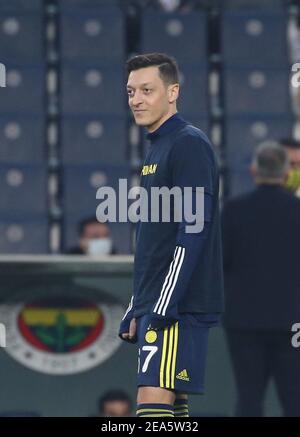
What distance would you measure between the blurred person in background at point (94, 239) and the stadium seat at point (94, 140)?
1541mm

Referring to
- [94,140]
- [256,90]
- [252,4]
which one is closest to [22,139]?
[94,140]

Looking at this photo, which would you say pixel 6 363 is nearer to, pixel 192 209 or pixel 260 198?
pixel 260 198

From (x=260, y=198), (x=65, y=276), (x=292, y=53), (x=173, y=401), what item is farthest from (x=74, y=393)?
(x=292, y=53)

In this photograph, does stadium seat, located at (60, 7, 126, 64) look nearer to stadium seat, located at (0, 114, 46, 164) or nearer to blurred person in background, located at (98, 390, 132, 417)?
stadium seat, located at (0, 114, 46, 164)

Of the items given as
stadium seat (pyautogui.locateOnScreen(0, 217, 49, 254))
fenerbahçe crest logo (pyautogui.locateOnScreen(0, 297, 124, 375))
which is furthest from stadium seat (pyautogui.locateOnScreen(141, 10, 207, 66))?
fenerbahçe crest logo (pyautogui.locateOnScreen(0, 297, 124, 375))

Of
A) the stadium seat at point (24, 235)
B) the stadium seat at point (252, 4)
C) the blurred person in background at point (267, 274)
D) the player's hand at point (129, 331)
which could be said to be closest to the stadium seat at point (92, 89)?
the stadium seat at point (24, 235)

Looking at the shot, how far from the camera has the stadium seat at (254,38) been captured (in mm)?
9422

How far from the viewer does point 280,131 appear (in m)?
9.14

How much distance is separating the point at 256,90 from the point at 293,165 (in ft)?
8.47

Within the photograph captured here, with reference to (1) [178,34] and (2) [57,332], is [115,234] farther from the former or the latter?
(2) [57,332]

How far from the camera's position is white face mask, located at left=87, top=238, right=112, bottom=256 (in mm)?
7250

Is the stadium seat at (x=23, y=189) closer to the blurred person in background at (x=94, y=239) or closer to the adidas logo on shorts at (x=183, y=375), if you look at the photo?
the blurred person in background at (x=94, y=239)

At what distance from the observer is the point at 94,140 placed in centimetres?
909
